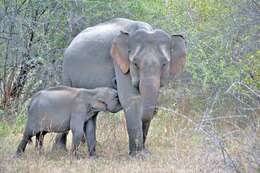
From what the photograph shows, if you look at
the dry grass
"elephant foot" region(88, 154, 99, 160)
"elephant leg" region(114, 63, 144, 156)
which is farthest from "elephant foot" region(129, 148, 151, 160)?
"elephant foot" region(88, 154, 99, 160)

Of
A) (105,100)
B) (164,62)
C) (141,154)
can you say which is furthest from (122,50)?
(141,154)

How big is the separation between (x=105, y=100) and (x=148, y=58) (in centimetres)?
102

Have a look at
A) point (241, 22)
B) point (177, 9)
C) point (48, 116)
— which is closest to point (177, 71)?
point (48, 116)

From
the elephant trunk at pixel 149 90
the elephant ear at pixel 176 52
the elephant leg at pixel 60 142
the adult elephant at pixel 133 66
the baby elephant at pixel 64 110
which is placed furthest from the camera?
the elephant leg at pixel 60 142

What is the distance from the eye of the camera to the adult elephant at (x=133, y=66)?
9461 mm

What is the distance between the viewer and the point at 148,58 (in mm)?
9453

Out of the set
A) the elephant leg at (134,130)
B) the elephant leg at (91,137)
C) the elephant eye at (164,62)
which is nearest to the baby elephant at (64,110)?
the elephant leg at (91,137)

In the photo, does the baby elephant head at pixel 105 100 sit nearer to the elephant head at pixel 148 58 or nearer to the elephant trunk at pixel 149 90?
the elephant head at pixel 148 58

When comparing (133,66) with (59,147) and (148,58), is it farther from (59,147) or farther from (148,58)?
(59,147)

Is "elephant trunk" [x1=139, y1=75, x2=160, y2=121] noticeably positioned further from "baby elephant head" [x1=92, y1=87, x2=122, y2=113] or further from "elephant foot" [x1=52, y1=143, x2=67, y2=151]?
"elephant foot" [x1=52, y1=143, x2=67, y2=151]

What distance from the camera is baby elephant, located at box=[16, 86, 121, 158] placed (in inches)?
383

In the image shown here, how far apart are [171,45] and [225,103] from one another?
11.5ft

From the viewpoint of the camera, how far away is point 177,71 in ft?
33.3

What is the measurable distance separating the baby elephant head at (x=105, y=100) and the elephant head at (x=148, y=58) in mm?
409
